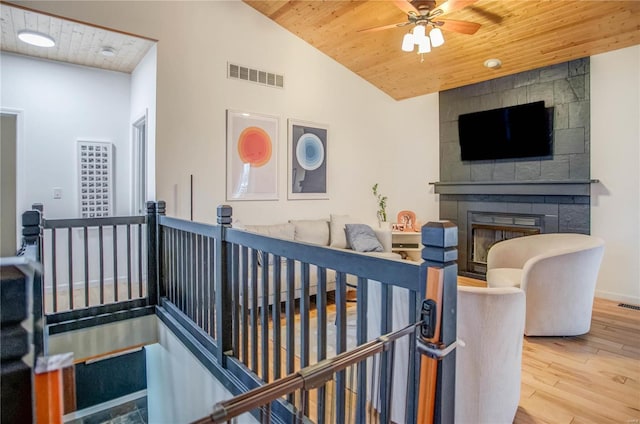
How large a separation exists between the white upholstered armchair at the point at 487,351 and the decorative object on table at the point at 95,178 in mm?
4293

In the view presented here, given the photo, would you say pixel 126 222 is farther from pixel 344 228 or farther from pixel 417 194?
pixel 417 194

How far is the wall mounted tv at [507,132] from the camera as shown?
439 cm

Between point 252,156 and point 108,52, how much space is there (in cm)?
189

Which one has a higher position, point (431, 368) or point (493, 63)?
point (493, 63)

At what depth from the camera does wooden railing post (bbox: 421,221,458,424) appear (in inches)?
41.6

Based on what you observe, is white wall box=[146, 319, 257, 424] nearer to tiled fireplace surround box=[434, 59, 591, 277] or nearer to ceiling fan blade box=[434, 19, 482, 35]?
ceiling fan blade box=[434, 19, 482, 35]

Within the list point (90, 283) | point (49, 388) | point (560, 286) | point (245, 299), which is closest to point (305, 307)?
point (245, 299)

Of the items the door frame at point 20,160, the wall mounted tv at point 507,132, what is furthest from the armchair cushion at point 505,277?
the door frame at point 20,160

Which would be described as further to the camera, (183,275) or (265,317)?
(183,275)

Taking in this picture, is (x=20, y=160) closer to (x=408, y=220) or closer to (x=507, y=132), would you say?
(x=408, y=220)

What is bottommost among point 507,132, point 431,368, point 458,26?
point 431,368

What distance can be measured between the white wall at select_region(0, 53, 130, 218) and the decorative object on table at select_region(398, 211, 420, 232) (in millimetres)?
3923

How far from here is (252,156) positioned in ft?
14.1

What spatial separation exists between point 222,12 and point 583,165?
448cm
